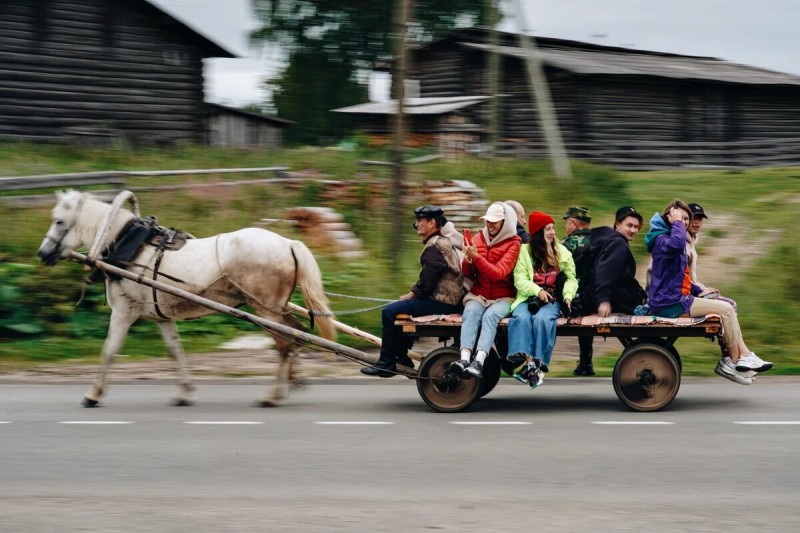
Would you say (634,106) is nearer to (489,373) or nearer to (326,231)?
(326,231)

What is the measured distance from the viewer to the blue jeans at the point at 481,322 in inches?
347

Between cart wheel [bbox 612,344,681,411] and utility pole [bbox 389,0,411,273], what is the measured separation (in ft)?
22.4

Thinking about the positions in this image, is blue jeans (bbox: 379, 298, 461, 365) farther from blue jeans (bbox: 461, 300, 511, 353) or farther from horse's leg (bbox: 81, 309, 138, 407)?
horse's leg (bbox: 81, 309, 138, 407)

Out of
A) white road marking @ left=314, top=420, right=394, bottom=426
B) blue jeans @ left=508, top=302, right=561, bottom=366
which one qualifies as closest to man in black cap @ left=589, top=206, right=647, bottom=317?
blue jeans @ left=508, top=302, right=561, bottom=366

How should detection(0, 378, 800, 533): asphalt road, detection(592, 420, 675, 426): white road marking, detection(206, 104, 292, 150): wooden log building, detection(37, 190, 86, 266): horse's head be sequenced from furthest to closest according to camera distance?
detection(206, 104, 292, 150): wooden log building
detection(37, 190, 86, 266): horse's head
detection(592, 420, 675, 426): white road marking
detection(0, 378, 800, 533): asphalt road

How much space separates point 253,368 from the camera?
1230 cm

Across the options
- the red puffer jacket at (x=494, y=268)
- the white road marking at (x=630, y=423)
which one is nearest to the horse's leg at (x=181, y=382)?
the red puffer jacket at (x=494, y=268)

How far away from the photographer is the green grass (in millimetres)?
13680

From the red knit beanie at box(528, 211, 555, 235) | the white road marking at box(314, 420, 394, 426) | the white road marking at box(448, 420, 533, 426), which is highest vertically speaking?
the red knit beanie at box(528, 211, 555, 235)

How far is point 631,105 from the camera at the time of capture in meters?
34.1

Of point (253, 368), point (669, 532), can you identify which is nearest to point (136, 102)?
point (253, 368)

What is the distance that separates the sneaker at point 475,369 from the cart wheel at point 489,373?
702 millimetres

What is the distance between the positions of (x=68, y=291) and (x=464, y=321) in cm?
718

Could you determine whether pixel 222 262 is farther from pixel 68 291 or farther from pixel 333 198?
pixel 333 198
